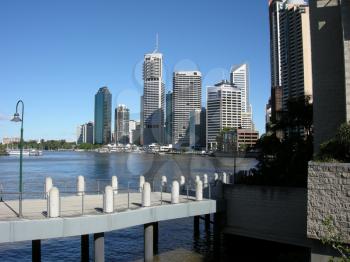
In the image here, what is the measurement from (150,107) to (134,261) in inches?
2131

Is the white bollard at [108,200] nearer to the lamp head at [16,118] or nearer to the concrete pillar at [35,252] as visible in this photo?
the concrete pillar at [35,252]

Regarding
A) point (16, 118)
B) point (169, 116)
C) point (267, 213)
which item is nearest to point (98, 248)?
point (16, 118)

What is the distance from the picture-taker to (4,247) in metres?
26.6

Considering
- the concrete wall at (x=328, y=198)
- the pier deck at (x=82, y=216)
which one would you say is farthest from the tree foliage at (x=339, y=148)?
the pier deck at (x=82, y=216)

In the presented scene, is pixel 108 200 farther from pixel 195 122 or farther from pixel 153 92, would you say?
pixel 153 92

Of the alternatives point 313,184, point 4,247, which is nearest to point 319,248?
point 313,184

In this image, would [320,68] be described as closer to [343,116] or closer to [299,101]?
[343,116]

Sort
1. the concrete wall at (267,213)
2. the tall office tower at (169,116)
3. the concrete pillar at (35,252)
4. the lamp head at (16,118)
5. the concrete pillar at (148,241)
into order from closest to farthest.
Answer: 1. the concrete pillar at (148,241)
2. the concrete pillar at (35,252)
3. the lamp head at (16,118)
4. the concrete wall at (267,213)
5. the tall office tower at (169,116)

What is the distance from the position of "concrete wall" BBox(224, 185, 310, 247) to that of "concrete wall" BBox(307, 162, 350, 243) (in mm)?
4283

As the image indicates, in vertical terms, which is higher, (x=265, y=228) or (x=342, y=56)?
(x=342, y=56)

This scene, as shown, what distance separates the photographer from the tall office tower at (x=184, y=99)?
62156mm

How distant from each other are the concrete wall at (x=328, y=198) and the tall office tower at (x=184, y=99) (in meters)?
44.0

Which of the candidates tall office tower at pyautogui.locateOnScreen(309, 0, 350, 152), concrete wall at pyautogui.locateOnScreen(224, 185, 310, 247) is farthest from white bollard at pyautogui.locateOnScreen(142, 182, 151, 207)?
tall office tower at pyautogui.locateOnScreen(309, 0, 350, 152)

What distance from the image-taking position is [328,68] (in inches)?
855
